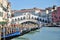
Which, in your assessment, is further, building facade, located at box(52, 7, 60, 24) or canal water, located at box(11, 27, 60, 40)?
building facade, located at box(52, 7, 60, 24)

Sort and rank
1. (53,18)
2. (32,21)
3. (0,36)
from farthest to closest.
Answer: (53,18) → (32,21) → (0,36)

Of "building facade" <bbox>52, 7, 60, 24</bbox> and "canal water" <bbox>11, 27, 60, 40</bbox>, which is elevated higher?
"canal water" <bbox>11, 27, 60, 40</bbox>

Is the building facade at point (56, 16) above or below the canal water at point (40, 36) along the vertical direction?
below

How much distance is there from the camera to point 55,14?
55.0 m

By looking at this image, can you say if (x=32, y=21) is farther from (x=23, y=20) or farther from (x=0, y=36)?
(x=0, y=36)

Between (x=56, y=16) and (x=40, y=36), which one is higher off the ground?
(x=40, y=36)

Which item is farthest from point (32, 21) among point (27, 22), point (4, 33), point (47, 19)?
point (4, 33)

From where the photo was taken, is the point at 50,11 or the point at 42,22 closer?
the point at 42,22

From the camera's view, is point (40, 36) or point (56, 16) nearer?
point (40, 36)

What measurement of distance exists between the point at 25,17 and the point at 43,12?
865 centimetres

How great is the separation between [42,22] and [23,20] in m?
3.93

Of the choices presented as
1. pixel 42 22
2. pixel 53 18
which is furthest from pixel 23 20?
pixel 53 18

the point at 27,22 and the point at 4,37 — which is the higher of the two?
the point at 4,37

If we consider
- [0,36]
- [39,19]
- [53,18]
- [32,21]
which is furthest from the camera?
[53,18]
